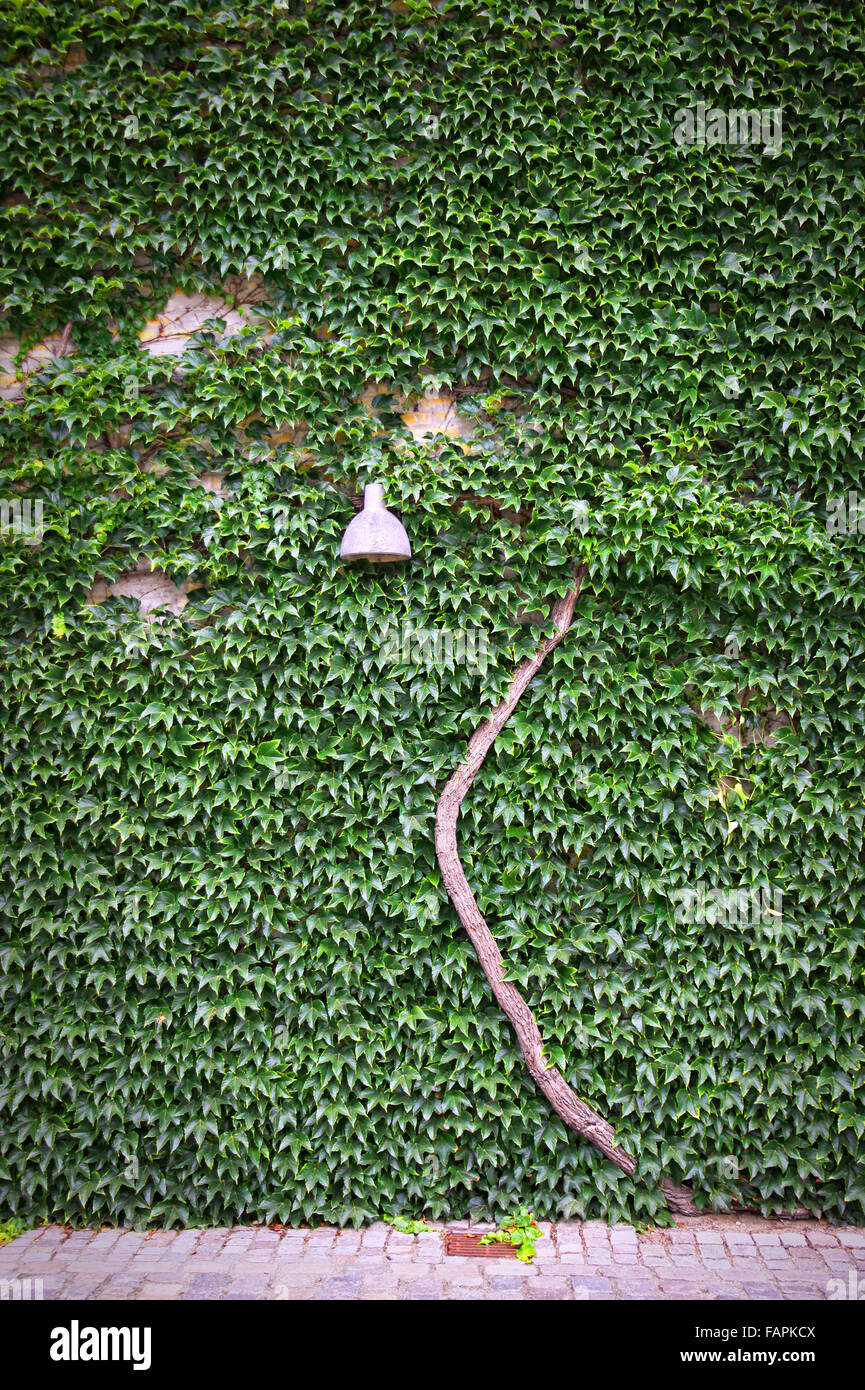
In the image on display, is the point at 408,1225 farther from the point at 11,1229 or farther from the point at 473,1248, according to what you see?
the point at 11,1229

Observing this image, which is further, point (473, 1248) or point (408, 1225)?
point (408, 1225)

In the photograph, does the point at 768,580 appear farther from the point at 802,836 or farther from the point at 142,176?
the point at 142,176

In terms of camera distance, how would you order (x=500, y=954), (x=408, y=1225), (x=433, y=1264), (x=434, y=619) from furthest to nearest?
(x=434, y=619), (x=500, y=954), (x=408, y=1225), (x=433, y=1264)

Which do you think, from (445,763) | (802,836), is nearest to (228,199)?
(445,763)

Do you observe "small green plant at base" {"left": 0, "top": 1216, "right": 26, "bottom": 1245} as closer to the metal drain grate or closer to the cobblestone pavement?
the cobblestone pavement

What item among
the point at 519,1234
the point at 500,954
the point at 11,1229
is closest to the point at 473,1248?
the point at 519,1234

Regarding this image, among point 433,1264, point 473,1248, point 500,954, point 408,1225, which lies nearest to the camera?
point 433,1264
